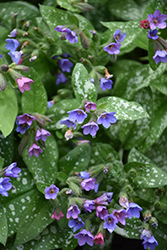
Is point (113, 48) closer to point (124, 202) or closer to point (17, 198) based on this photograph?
point (124, 202)

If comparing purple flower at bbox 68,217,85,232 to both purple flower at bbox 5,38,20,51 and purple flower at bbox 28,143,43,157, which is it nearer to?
purple flower at bbox 28,143,43,157

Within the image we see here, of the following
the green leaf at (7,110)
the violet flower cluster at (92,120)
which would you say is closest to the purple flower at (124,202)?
the violet flower cluster at (92,120)

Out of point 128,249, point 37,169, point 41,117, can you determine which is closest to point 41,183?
point 37,169

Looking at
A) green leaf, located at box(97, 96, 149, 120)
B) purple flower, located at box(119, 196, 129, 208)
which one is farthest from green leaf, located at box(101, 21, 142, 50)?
purple flower, located at box(119, 196, 129, 208)

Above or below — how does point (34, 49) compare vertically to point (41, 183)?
above

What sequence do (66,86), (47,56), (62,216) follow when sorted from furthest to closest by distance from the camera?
(66,86), (47,56), (62,216)

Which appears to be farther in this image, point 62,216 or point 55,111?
point 55,111

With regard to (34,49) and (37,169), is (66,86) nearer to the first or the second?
(34,49)
